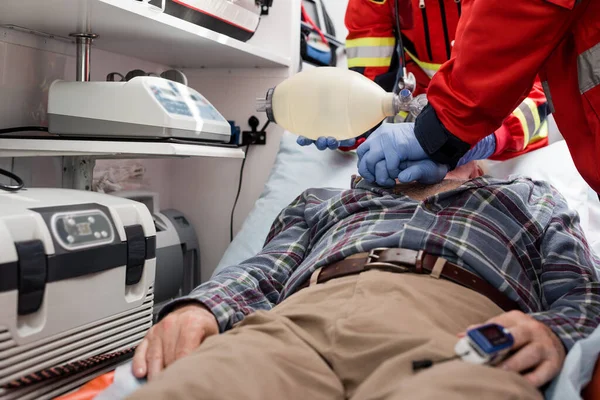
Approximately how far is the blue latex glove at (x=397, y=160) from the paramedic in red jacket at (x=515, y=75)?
35mm

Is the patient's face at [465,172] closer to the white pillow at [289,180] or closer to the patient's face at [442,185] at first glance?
the patient's face at [442,185]

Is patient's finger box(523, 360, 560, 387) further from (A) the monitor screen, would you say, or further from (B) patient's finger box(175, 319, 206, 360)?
(A) the monitor screen

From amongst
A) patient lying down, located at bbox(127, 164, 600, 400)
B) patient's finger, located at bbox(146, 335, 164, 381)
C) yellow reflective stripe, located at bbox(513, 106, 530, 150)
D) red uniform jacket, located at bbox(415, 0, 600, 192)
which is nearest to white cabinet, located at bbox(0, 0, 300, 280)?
patient lying down, located at bbox(127, 164, 600, 400)

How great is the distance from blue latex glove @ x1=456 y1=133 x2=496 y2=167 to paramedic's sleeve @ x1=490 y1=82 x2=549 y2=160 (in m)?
0.04

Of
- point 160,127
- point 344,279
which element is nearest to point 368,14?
point 160,127

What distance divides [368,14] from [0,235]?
4.55 feet

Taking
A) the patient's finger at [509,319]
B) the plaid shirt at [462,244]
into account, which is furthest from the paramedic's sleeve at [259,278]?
the patient's finger at [509,319]

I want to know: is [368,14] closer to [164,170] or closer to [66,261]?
[164,170]

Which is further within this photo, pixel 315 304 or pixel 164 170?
pixel 164 170

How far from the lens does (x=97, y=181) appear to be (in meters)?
1.92

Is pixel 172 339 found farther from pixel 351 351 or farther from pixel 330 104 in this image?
pixel 330 104

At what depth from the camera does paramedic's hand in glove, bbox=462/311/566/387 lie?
853 millimetres

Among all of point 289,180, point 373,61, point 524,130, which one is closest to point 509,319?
point 524,130

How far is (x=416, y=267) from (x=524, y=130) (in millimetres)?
836
